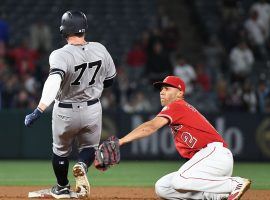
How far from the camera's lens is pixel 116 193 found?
9703mm

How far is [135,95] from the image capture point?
55.6ft

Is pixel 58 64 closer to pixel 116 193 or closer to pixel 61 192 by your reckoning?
pixel 61 192

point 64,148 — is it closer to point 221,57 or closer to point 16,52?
point 16,52

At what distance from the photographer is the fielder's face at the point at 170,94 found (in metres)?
8.16

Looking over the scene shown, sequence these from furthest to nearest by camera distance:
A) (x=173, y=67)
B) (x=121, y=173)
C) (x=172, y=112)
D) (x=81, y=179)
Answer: (x=173, y=67)
(x=121, y=173)
(x=81, y=179)
(x=172, y=112)

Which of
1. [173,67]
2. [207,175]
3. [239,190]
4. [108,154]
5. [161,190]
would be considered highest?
[173,67]

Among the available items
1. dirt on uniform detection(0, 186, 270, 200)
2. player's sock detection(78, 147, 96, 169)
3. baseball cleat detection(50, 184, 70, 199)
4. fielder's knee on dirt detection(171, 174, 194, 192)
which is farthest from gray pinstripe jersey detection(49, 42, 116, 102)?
fielder's knee on dirt detection(171, 174, 194, 192)

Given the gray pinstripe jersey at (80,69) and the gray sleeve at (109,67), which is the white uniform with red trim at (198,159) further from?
the gray sleeve at (109,67)

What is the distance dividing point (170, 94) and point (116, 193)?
2091 millimetres

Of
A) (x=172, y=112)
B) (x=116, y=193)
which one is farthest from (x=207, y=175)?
(x=116, y=193)

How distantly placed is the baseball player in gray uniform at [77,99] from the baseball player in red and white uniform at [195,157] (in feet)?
2.71

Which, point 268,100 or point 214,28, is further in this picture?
point 214,28

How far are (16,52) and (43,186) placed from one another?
294 inches

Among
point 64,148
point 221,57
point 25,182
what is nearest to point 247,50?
point 221,57
